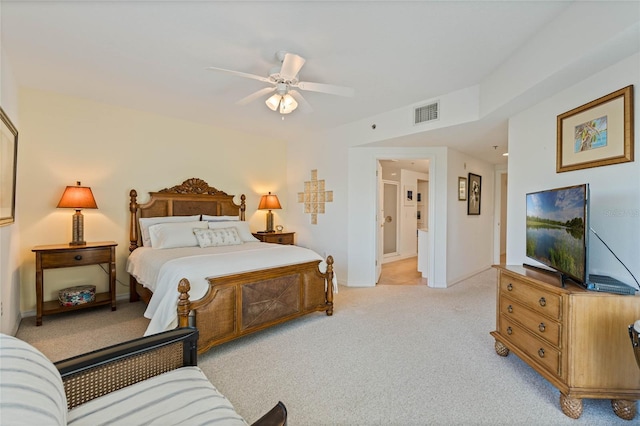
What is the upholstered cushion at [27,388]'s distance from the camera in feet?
2.30

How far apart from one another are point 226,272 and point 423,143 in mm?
3235

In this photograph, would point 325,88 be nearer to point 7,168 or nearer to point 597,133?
point 597,133

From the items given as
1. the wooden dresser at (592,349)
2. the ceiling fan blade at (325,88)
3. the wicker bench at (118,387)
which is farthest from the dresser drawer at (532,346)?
the ceiling fan blade at (325,88)

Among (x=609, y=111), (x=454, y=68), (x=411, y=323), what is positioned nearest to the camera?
(x=609, y=111)

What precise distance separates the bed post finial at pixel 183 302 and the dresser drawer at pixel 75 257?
5.82 feet

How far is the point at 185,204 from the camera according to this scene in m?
4.24

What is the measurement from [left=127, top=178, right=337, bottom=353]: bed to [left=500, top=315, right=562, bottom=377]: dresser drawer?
5.47ft

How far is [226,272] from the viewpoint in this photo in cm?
249

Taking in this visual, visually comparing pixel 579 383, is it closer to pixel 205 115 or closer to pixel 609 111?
pixel 609 111

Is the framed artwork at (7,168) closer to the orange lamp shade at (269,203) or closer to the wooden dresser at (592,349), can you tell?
the orange lamp shade at (269,203)

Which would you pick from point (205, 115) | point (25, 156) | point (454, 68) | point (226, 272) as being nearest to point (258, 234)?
point (205, 115)

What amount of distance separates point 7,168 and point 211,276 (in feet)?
6.34

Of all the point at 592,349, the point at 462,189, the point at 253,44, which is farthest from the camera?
the point at 462,189

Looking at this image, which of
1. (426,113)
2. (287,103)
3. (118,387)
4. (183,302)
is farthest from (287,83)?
(118,387)
